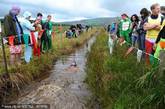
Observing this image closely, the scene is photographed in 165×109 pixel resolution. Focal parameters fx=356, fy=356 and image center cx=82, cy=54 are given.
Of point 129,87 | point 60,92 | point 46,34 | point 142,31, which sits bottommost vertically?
point 60,92

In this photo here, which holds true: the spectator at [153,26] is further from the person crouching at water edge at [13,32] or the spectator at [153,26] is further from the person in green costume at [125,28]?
the person in green costume at [125,28]

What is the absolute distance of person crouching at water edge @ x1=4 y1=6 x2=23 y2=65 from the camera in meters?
10.7

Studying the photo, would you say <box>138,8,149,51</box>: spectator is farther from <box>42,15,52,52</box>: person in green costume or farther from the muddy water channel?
<box>42,15,52,52</box>: person in green costume

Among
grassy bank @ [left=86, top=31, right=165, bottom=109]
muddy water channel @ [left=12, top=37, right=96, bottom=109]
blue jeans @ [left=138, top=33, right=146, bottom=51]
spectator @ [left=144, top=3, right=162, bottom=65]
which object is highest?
spectator @ [left=144, top=3, right=162, bottom=65]

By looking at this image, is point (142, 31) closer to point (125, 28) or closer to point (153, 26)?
point (153, 26)

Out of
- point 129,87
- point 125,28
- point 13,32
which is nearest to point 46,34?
point 125,28

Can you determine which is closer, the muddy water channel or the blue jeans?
the muddy water channel

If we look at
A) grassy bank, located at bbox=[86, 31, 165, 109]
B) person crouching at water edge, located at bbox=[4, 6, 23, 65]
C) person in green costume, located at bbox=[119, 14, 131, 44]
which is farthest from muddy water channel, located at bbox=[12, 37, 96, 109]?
person in green costume, located at bbox=[119, 14, 131, 44]

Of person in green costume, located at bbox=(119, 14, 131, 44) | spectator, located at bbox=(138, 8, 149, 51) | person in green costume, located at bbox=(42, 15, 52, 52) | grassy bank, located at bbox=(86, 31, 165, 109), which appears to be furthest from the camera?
person in green costume, located at bbox=(42, 15, 52, 52)

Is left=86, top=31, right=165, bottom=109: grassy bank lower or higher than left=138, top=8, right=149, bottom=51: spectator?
lower

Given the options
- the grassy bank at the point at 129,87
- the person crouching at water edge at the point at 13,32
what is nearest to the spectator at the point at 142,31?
the grassy bank at the point at 129,87

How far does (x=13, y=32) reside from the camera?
10.9m

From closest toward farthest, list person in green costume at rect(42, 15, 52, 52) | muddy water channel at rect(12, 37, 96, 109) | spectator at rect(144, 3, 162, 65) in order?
muddy water channel at rect(12, 37, 96, 109) < spectator at rect(144, 3, 162, 65) < person in green costume at rect(42, 15, 52, 52)

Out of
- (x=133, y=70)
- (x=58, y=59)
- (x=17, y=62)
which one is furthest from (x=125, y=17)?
(x=133, y=70)
